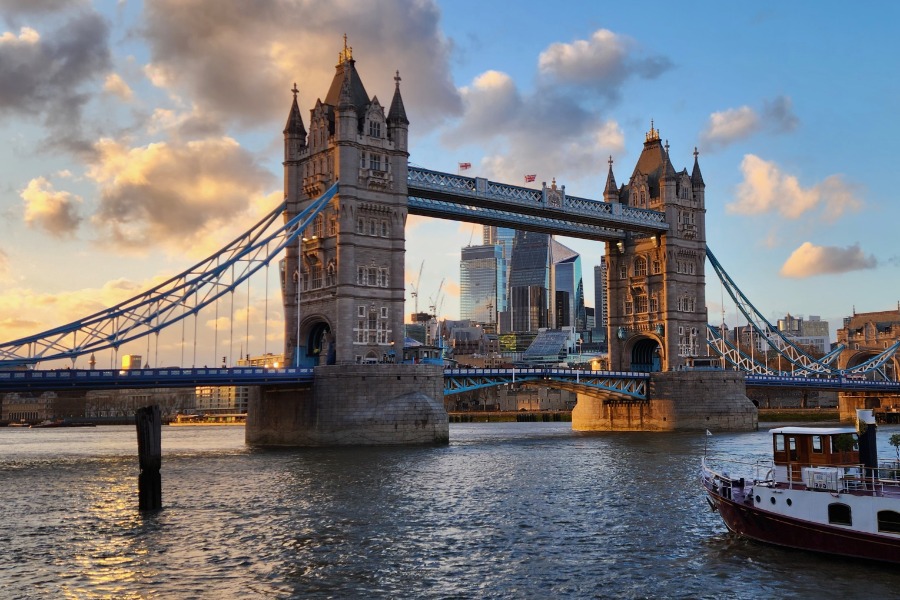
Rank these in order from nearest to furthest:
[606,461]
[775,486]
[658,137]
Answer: [775,486], [606,461], [658,137]

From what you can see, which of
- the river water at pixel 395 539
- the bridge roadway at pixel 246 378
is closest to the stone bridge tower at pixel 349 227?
the bridge roadway at pixel 246 378

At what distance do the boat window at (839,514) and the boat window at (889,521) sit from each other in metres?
0.99

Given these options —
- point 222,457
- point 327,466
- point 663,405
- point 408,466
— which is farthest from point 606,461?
point 663,405

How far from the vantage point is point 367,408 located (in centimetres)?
7912

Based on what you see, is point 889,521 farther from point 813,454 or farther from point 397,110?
point 397,110

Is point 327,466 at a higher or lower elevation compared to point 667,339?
lower

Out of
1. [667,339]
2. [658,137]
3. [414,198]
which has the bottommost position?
[667,339]

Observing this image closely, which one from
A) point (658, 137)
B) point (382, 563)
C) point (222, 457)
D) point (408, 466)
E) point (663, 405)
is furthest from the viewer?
point (658, 137)

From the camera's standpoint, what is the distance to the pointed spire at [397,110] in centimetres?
9013

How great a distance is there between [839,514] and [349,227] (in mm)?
59604

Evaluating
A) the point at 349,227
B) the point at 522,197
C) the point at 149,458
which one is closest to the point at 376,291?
the point at 349,227

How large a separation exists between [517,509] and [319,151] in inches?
2108

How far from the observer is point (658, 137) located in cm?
12312

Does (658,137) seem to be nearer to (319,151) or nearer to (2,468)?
(319,151)
